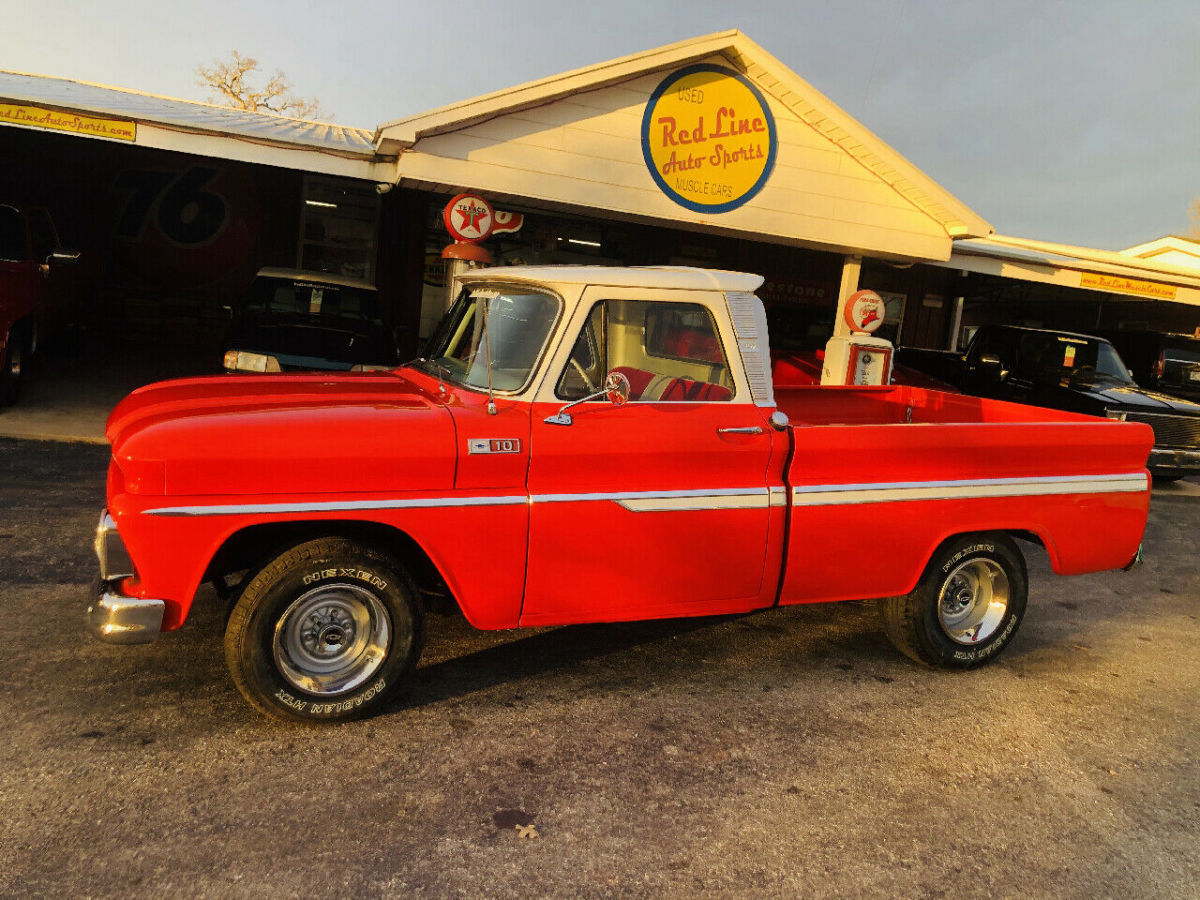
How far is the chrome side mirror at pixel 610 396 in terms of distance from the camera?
12.3 ft

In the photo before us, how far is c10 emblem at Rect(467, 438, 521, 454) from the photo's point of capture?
12.0ft

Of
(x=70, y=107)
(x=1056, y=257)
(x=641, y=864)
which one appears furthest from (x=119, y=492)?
(x=1056, y=257)

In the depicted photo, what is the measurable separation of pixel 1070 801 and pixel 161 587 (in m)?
3.71

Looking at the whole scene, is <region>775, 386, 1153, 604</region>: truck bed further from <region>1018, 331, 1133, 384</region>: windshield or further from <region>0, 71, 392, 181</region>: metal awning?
<region>1018, 331, 1133, 384</region>: windshield

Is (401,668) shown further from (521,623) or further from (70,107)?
(70,107)

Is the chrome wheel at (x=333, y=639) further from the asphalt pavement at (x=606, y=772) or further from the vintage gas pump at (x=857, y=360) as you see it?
the vintage gas pump at (x=857, y=360)

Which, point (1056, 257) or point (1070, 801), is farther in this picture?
point (1056, 257)

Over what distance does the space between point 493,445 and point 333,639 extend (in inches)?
41.0

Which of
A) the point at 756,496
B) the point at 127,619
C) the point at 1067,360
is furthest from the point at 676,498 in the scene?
the point at 1067,360

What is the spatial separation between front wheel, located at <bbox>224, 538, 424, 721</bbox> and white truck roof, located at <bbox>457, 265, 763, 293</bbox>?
1429 millimetres

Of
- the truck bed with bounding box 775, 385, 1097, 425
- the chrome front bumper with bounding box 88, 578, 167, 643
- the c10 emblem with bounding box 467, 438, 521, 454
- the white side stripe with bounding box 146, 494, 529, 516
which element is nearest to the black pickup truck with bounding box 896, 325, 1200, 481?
the truck bed with bounding box 775, 385, 1097, 425

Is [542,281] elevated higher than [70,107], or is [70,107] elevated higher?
[70,107]

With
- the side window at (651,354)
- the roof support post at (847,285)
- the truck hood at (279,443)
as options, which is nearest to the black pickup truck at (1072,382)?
the roof support post at (847,285)

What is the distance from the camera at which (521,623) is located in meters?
3.86
